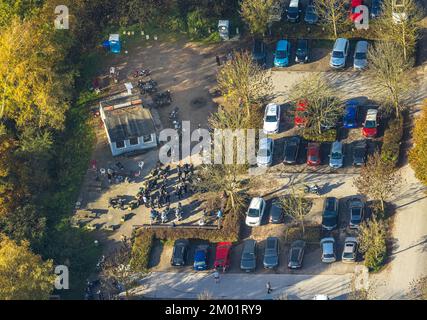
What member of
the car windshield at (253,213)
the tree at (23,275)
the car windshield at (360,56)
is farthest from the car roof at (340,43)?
the tree at (23,275)

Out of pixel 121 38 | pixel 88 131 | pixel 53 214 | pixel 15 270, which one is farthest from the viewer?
pixel 121 38

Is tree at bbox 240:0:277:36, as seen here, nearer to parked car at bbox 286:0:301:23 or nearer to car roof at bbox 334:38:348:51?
parked car at bbox 286:0:301:23

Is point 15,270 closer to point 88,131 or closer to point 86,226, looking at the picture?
point 86,226

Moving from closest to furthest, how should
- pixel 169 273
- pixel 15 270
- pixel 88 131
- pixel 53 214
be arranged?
pixel 15 270
pixel 169 273
pixel 53 214
pixel 88 131

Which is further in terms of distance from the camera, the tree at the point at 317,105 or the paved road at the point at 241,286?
the tree at the point at 317,105

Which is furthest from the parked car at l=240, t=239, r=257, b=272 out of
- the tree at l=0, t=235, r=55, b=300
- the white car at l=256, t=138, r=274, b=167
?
the tree at l=0, t=235, r=55, b=300

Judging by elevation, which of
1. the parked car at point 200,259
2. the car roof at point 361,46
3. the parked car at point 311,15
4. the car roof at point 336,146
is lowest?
the parked car at point 200,259

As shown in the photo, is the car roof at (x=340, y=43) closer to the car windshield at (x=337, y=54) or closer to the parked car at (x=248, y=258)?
the car windshield at (x=337, y=54)

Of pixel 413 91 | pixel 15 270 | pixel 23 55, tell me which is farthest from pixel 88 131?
pixel 413 91
